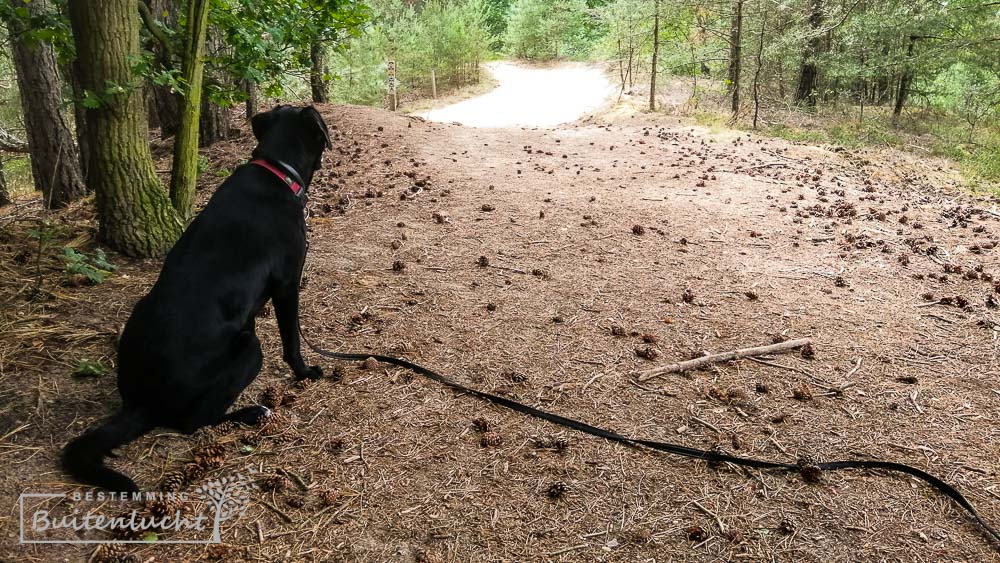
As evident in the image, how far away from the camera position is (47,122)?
760 cm

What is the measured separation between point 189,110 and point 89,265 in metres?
1.54

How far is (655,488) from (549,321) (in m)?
1.73

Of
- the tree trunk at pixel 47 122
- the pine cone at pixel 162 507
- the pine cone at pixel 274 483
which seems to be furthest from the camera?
the tree trunk at pixel 47 122

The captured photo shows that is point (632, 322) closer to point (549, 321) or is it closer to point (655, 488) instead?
point (549, 321)

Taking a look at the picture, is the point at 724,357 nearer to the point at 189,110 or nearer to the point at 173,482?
the point at 173,482

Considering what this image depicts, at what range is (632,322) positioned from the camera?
162 inches

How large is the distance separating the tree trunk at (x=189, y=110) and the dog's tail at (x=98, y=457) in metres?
3.00

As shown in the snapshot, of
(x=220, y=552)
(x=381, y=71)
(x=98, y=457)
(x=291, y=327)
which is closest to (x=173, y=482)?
(x=98, y=457)

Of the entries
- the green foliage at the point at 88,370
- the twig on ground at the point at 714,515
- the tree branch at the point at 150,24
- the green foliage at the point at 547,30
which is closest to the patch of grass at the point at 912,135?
the twig on ground at the point at 714,515

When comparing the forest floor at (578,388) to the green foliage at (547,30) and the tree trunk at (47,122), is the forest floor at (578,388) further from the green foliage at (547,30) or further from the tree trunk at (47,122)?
the green foliage at (547,30)

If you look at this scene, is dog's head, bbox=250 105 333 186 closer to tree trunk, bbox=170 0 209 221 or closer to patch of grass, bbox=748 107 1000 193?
tree trunk, bbox=170 0 209 221

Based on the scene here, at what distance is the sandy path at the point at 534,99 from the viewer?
60.5ft

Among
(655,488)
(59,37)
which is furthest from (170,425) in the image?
(59,37)

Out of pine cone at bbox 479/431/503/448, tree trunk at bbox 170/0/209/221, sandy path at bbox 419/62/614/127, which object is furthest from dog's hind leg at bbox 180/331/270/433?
sandy path at bbox 419/62/614/127
